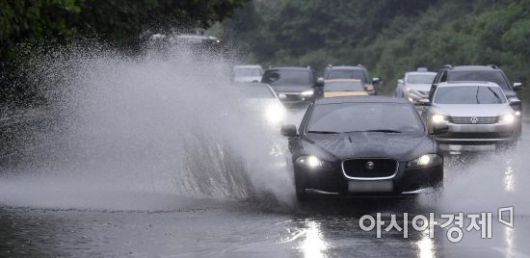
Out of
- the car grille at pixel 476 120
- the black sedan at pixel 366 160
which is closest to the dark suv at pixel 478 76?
the car grille at pixel 476 120

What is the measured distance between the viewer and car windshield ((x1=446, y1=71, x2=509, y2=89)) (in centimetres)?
3006

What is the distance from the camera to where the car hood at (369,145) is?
524 inches

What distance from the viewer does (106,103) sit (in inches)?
824

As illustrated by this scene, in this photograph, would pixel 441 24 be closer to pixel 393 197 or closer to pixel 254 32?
pixel 254 32

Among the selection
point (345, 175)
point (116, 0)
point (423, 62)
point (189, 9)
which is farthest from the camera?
point (423, 62)

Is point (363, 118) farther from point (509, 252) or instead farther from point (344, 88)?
point (344, 88)

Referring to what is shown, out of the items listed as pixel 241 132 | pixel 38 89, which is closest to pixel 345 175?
pixel 241 132

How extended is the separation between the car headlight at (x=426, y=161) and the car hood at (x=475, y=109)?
9421mm

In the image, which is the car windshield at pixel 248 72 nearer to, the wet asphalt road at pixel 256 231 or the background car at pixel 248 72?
the background car at pixel 248 72

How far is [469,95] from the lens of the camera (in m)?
24.1

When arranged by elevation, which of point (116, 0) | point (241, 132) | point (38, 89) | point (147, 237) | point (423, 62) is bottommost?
point (147, 237)

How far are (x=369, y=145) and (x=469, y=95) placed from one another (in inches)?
435

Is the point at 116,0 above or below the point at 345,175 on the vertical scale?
above

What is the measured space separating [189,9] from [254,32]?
6519cm
